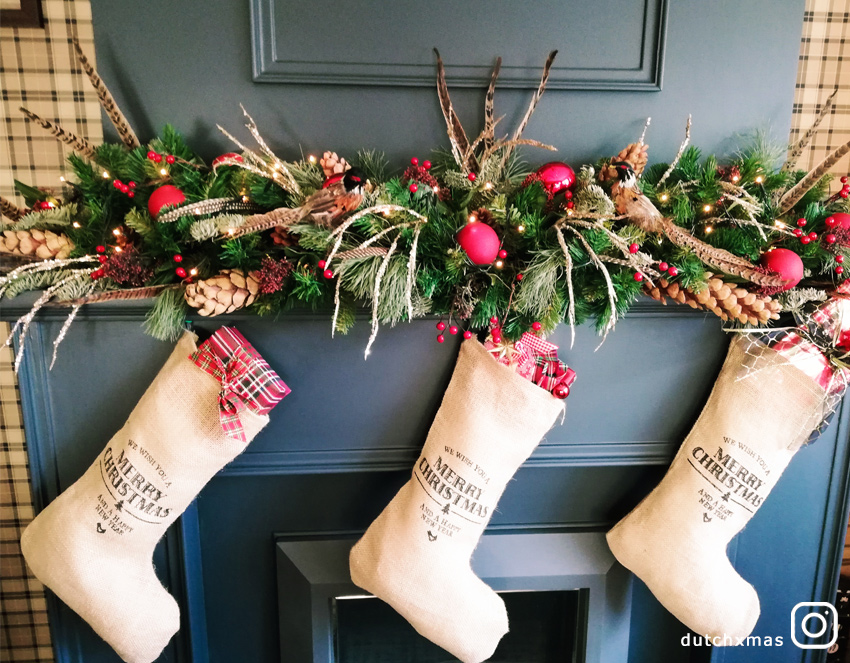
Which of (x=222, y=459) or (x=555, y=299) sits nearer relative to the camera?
(x=555, y=299)

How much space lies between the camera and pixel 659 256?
0.80 meters

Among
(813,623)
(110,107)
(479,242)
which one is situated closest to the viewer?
(479,242)

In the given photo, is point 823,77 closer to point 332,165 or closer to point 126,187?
point 332,165

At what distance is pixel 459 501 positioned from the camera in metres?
0.87

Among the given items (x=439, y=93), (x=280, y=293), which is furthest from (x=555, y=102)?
(x=280, y=293)

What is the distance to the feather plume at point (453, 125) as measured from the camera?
833mm

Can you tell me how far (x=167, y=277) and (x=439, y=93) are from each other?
1.73 ft

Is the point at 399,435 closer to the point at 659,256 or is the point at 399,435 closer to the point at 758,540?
the point at 659,256

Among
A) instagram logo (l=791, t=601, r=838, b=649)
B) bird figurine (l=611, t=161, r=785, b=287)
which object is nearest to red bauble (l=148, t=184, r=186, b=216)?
bird figurine (l=611, t=161, r=785, b=287)

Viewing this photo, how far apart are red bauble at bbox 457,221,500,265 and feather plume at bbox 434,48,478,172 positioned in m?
0.16

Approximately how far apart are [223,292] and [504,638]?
3.13 feet

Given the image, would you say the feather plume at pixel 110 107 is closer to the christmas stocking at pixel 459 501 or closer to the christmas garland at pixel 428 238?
the christmas garland at pixel 428 238

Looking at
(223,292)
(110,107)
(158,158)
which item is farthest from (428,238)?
(110,107)

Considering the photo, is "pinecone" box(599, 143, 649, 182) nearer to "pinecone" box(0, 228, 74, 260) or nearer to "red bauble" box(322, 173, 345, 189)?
"red bauble" box(322, 173, 345, 189)
